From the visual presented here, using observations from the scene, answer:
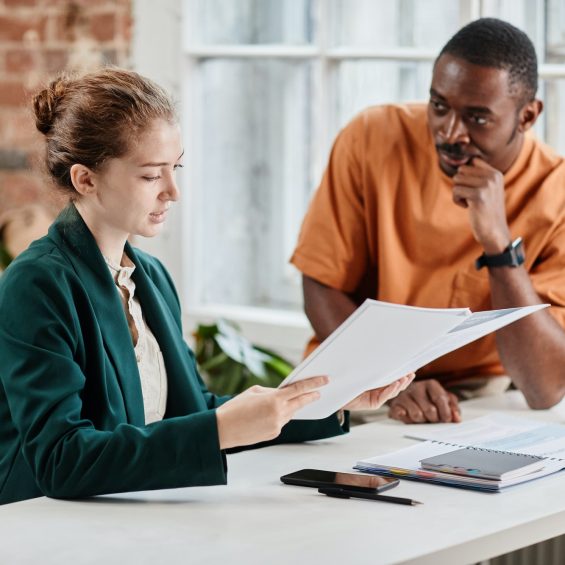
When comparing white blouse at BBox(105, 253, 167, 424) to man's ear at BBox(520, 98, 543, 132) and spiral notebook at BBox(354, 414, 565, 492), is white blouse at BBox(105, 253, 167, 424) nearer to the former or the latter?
spiral notebook at BBox(354, 414, 565, 492)

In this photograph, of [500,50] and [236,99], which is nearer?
[500,50]

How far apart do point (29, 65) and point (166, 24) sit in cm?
50

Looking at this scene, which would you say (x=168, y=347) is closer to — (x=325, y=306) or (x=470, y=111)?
(x=325, y=306)

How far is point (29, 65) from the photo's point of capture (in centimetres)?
365

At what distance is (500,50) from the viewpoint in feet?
7.15

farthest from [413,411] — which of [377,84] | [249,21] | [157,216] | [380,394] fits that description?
[249,21]

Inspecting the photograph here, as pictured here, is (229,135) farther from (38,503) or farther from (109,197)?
(38,503)

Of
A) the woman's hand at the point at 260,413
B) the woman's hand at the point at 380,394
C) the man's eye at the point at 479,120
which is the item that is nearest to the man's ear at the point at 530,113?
the man's eye at the point at 479,120

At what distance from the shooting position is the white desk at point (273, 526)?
1.30 meters

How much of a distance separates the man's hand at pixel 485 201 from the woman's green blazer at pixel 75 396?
79cm

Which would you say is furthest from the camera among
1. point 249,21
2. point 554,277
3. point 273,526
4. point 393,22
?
point 249,21

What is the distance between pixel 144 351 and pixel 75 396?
25cm

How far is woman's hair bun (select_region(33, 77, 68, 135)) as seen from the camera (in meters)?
1.69

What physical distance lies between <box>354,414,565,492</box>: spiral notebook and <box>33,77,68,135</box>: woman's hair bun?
0.68 metres
